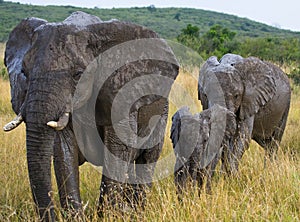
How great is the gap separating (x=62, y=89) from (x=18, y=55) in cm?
92

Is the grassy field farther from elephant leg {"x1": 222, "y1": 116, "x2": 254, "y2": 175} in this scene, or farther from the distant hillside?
the distant hillside

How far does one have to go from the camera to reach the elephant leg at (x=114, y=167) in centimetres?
332

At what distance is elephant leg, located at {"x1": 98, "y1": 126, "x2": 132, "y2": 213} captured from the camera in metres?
→ 3.32

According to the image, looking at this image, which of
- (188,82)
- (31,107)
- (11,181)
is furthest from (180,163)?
(188,82)

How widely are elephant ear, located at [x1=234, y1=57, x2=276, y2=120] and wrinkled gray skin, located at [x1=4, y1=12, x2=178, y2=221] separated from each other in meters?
1.65

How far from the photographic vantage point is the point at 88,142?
340cm

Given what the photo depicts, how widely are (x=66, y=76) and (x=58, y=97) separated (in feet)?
0.42

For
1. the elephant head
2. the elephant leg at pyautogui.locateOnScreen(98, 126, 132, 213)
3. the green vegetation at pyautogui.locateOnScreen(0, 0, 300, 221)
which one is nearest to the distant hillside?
the green vegetation at pyautogui.locateOnScreen(0, 0, 300, 221)

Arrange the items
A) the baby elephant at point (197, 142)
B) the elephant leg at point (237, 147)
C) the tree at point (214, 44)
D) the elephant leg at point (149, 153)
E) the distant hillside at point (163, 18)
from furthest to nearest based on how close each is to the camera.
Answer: the distant hillside at point (163, 18), the tree at point (214, 44), the elephant leg at point (237, 147), the baby elephant at point (197, 142), the elephant leg at point (149, 153)

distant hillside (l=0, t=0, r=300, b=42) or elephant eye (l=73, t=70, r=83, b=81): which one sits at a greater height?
elephant eye (l=73, t=70, r=83, b=81)

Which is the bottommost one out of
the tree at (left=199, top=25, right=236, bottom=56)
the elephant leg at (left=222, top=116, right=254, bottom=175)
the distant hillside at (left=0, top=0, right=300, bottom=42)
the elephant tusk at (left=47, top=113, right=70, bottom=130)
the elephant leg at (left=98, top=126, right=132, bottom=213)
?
the distant hillside at (left=0, top=0, right=300, bottom=42)

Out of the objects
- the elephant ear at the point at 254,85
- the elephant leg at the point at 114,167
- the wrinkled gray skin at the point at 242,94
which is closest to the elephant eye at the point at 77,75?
the elephant leg at the point at 114,167

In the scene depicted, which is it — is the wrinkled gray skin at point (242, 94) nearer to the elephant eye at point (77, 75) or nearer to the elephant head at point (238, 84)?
the elephant head at point (238, 84)

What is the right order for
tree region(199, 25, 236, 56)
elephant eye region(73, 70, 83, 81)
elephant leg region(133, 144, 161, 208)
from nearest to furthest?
elephant eye region(73, 70, 83, 81), elephant leg region(133, 144, 161, 208), tree region(199, 25, 236, 56)
